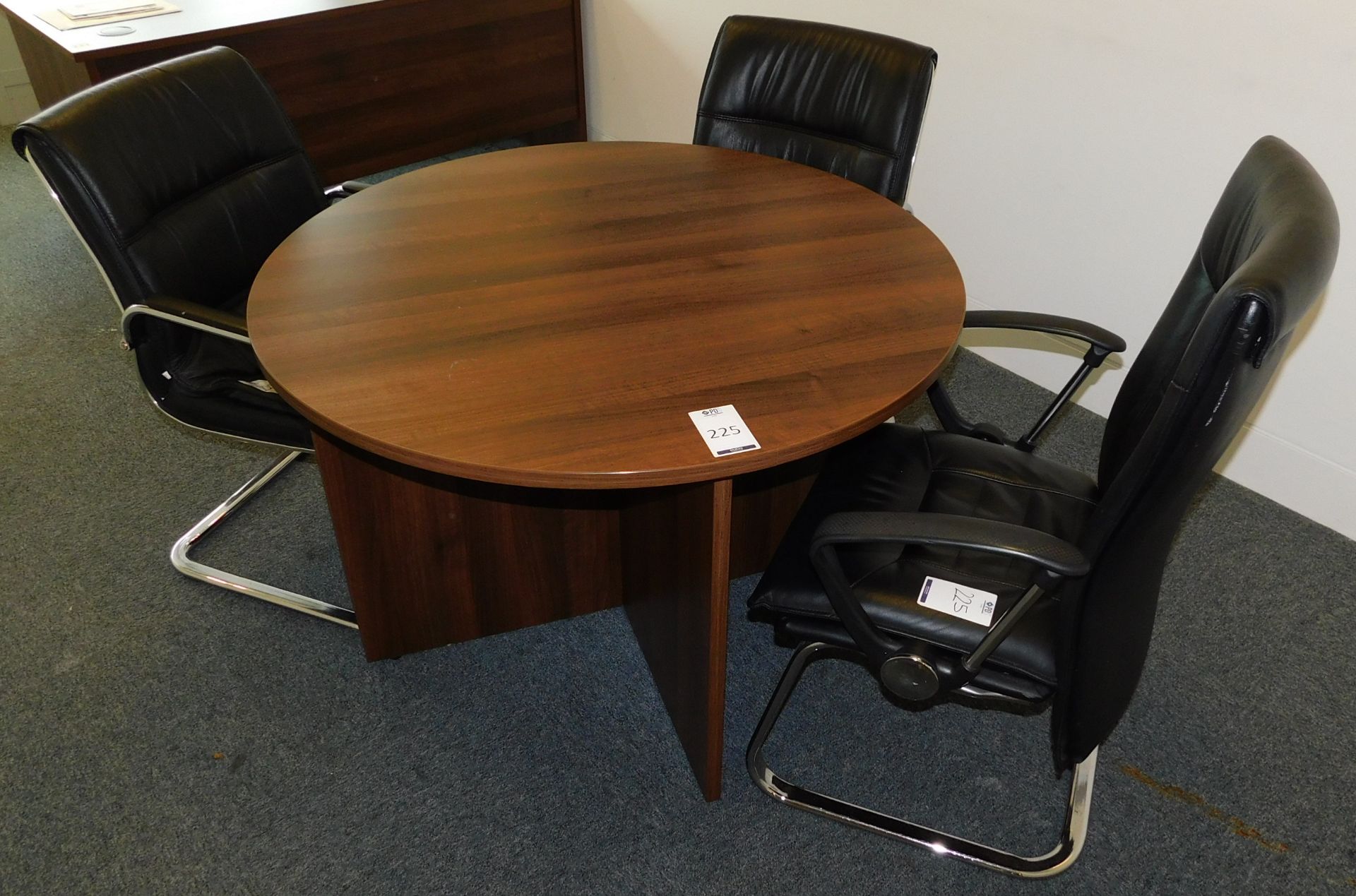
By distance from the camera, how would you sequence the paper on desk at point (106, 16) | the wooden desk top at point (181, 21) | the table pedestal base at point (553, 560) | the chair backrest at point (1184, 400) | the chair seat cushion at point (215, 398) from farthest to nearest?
the paper on desk at point (106, 16), the wooden desk top at point (181, 21), the chair seat cushion at point (215, 398), the table pedestal base at point (553, 560), the chair backrest at point (1184, 400)

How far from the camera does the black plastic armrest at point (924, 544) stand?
47.8 inches

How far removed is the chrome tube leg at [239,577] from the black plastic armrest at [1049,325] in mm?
1299

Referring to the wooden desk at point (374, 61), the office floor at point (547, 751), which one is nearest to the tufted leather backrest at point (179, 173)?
the office floor at point (547, 751)

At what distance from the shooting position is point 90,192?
Answer: 67.5 inches

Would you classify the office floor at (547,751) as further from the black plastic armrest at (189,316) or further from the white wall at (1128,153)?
the black plastic armrest at (189,316)

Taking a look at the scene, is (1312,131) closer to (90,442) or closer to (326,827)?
(326,827)

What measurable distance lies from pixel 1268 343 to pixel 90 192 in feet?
5.78

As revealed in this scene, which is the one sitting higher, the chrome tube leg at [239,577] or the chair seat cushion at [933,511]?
the chair seat cushion at [933,511]

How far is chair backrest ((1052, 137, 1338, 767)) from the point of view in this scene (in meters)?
1.02

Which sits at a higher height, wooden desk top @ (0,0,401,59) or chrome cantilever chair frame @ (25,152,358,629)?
wooden desk top @ (0,0,401,59)

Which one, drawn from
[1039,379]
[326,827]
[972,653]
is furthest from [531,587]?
[1039,379]

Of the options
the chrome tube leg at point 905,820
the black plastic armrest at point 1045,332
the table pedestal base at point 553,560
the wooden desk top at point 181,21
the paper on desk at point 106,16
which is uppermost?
the paper on desk at point 106,16

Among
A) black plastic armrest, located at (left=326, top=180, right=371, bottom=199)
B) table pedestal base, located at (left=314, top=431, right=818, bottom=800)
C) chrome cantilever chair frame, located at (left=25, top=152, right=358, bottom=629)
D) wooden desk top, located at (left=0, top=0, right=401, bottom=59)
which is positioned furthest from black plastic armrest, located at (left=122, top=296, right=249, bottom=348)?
wooden desk top, located at (left=0, top=0, right=401, bottom=59)

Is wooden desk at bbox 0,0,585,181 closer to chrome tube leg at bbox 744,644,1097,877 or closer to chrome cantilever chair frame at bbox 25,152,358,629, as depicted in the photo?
chrome cantilever chair frame at bbox 25,152,358,629
